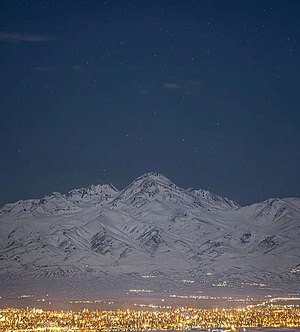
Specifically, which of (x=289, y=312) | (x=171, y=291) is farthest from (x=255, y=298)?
(x=289, y=312)

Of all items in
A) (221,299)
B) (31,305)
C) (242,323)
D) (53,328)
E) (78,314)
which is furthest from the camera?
(221,299)

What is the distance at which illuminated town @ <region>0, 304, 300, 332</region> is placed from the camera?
118062 millimetres

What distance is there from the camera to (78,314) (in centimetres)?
13662

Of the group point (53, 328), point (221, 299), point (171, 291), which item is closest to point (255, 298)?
point (221, 299)

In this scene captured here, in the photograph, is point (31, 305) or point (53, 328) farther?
point (31, 305)

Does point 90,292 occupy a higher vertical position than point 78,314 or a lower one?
higher

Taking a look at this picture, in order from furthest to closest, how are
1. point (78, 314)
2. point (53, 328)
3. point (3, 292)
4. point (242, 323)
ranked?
1. point (3, 292)
2. point (78, 314)
3. point (242, 323)
4. point (53, 328)

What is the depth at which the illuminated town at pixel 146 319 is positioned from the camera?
4648 inches

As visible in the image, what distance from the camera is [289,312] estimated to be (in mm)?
140375

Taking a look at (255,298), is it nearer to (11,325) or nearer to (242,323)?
(242,323)

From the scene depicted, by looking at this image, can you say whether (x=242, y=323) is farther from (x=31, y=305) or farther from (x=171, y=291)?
(x=171, y=291)

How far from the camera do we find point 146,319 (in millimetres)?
129125

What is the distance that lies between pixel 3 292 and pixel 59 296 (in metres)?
16.3

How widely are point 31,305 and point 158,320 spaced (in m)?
35.7
